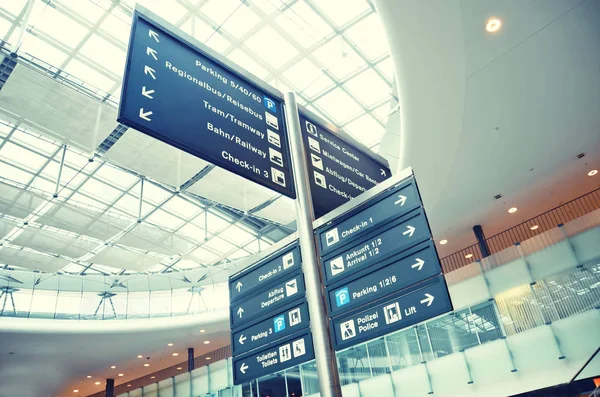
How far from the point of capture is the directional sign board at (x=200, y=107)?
442 centimetres

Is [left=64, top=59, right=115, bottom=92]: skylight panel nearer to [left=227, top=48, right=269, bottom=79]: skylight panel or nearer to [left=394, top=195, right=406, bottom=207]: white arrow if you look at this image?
[left=227, top=48, right=269, bottom=79]: skylight panel

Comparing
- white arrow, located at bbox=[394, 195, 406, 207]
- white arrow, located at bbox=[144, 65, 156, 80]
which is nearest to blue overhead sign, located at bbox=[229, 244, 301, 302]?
white arrow, located at bbox=[394, 195, 406, 207]

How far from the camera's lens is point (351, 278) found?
15.8 feet

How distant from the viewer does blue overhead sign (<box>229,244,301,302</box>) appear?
533 cm

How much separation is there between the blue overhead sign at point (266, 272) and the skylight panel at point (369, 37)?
15.5 metres

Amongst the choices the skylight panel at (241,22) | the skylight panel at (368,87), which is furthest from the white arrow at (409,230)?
the skylight panel at (368,87)

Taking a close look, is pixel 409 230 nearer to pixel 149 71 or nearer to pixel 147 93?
pixel 147 93

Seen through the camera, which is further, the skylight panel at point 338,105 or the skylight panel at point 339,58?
the skylight panel at point 338,105

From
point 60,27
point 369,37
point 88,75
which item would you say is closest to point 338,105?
point 369,37

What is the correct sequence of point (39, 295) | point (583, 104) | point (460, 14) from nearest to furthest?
point (460, 14) → point (583, 104) → point (39, 295)

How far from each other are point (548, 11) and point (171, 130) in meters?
10.1

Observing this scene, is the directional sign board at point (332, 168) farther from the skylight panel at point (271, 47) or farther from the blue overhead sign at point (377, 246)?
the skylight panel at point (271, 47)

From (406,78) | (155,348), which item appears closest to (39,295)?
A: (155,348)

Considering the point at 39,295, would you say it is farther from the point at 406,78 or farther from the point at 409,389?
the point at 406,78
